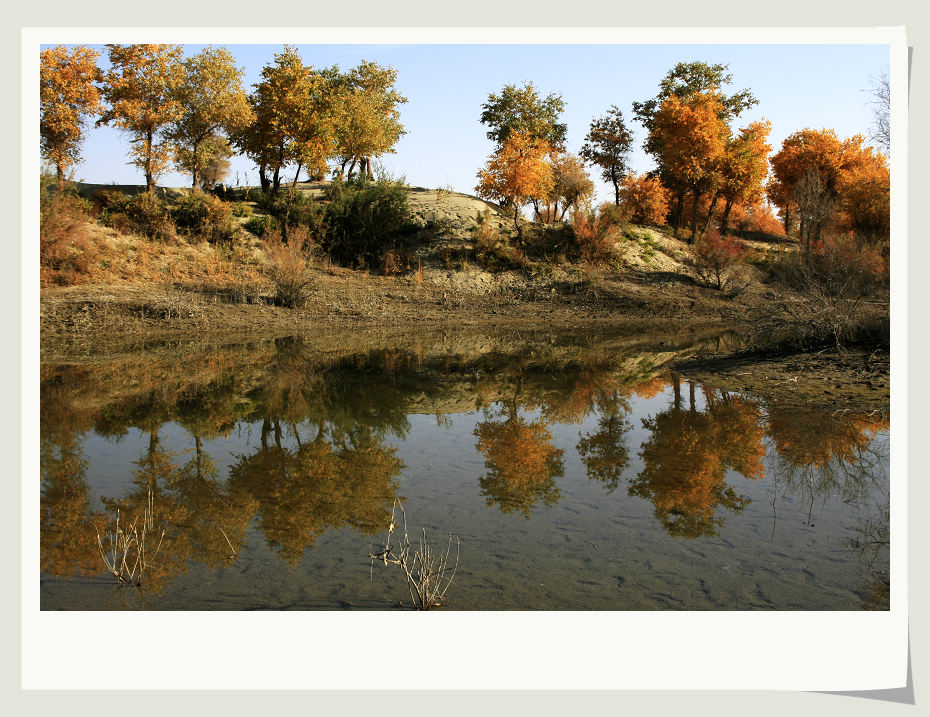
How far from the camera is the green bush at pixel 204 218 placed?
32750 millimetres

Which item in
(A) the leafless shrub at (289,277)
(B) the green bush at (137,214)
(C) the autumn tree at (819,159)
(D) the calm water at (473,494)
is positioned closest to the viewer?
(D) the calm water at (473,494)

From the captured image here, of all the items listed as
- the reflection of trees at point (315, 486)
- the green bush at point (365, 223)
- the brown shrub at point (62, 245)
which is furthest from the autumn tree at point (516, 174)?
the reflection of trees at point (315, 486)

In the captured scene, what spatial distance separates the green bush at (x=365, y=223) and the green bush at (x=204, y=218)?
454 cm

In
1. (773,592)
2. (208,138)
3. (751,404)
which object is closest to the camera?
(773,592)

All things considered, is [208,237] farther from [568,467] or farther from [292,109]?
[568,467]

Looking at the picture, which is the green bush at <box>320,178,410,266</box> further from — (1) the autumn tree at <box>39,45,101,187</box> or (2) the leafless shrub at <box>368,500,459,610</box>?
(2) the leafless shrub at <box>368,500,459,610</box>

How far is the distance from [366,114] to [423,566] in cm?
3701

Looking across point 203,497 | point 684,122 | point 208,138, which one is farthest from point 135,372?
point 684,122

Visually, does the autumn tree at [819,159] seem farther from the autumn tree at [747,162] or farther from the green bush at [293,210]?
the green bush at [293,210]

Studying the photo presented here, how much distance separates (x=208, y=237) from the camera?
3266 centimetres

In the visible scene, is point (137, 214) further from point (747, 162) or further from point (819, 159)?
point (819, 159)

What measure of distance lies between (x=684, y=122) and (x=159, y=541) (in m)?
39.1

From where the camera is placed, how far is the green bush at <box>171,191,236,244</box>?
32750 mm

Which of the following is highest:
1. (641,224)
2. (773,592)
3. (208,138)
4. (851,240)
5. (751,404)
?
(208,138)
